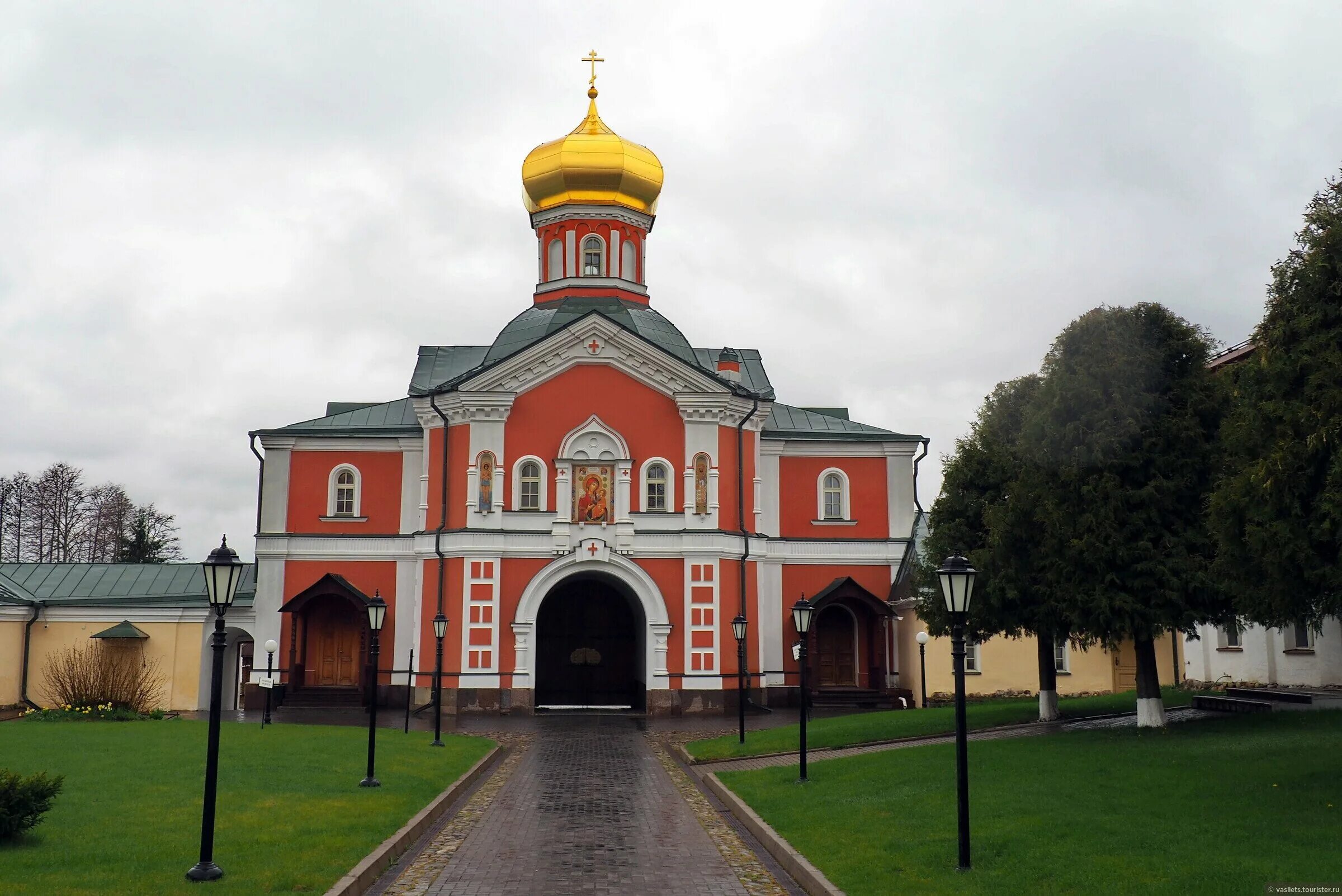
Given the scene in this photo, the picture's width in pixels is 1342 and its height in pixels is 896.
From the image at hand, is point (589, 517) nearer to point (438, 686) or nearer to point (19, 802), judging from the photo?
point (438, 686)

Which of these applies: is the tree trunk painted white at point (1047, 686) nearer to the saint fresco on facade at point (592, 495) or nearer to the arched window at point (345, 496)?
the saint fresco on facade at point (592, 495)

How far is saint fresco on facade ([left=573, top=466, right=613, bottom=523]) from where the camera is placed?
3169cm

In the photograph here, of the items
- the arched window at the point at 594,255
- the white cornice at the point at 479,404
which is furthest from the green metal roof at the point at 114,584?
the arched window at the point at 594,255

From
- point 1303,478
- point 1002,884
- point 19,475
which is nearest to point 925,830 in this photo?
point 1002,884

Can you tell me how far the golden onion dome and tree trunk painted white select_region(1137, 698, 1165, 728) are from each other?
74.4 feet

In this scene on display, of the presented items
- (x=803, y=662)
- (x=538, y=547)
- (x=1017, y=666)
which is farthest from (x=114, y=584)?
(x=1017, y=666)

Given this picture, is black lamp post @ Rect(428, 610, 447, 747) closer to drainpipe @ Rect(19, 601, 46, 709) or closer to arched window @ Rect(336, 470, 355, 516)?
arched window @ Rect(336, 470, 355, 516)

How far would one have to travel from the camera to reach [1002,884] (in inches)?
372

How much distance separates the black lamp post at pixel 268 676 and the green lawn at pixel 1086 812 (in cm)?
1121

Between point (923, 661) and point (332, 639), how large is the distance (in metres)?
16.2

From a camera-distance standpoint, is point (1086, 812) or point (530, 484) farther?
point (530, 484)

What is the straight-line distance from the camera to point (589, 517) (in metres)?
31.7

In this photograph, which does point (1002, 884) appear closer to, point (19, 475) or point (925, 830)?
point (925, 830)

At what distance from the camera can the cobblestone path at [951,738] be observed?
63.0 ft
